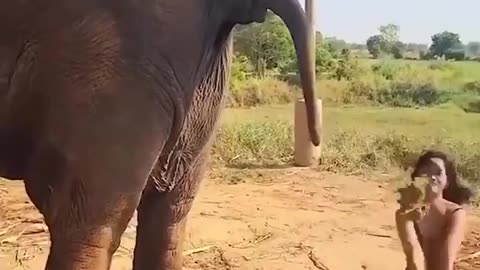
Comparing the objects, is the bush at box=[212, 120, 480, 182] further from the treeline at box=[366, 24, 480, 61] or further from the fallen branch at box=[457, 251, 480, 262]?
the treeline at box=[366, 24, 480, 61]

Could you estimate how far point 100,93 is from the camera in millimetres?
1933

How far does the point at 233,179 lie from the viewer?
8.05m

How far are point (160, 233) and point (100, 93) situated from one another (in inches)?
26.8

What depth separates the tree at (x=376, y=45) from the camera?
2809cm

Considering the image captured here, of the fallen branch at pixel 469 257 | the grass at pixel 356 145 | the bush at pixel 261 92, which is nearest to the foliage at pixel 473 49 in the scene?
the bush at pixel 261 92

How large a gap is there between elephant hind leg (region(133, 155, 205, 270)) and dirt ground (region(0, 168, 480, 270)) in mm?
1798

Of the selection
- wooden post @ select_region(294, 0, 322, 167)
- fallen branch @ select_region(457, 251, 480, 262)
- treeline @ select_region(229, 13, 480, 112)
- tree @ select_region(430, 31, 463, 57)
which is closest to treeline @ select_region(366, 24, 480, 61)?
tree @ select_region(430, 31, 463, 57)

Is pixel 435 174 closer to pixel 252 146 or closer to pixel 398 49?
pixel 252 146

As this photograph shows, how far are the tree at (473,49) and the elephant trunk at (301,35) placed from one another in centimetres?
2477

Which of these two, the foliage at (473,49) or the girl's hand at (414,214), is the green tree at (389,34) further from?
the girl's hand at (414,214)

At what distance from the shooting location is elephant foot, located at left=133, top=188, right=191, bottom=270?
245 cm

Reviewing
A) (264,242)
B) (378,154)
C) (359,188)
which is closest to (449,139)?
(378,154)

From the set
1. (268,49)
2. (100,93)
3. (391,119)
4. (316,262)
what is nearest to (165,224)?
(100,93)

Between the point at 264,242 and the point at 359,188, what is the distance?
2.53 metres
